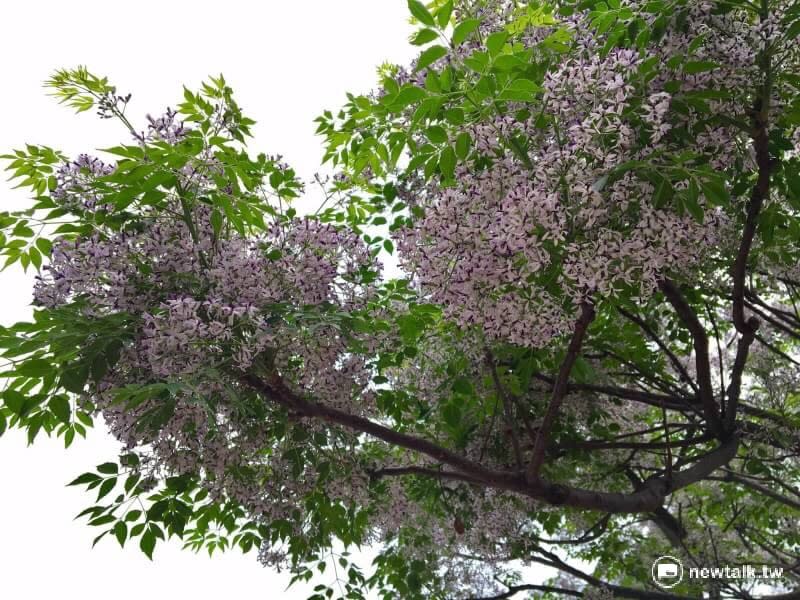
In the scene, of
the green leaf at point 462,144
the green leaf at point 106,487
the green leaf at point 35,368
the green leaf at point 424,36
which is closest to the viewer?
the green leaf at point 424,36

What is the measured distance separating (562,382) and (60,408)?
6.33 feet

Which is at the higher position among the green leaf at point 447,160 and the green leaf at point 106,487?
the green leaf at point 447,160

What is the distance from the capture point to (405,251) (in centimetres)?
276

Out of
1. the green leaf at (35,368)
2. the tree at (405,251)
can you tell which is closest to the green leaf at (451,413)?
the tree at (405,251)

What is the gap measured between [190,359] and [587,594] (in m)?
3.90

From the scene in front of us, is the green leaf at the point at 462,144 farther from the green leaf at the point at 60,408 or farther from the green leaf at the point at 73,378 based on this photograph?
the green leaf at the point at 60,408

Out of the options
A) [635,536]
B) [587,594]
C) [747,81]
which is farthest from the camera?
[635,536]

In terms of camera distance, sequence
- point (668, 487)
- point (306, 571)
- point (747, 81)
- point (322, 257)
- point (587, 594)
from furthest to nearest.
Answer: point (587, 594)
point (306, 571)
point (668, 487)
point (322, 257)
point (747, 81)

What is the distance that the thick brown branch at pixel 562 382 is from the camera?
2.72 meters

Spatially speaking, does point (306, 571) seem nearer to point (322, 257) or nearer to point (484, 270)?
point (322, 257)

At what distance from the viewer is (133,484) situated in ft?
10.3

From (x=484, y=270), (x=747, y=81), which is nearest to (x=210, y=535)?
(x=484, y=270)

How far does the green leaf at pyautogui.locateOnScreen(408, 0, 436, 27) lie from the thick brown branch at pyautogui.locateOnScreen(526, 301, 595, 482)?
1060 millimetres

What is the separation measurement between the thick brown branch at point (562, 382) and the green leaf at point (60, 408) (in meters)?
1.88
